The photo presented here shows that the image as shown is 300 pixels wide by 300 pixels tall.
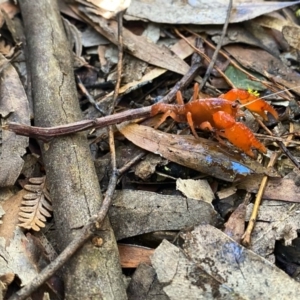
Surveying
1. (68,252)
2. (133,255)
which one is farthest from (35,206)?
(133,255)

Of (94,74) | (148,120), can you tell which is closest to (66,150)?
(148,120)

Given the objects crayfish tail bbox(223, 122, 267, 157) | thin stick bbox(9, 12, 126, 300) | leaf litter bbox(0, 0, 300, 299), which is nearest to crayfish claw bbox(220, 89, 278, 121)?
leaf litter bbox(0, 0, 300, 299)

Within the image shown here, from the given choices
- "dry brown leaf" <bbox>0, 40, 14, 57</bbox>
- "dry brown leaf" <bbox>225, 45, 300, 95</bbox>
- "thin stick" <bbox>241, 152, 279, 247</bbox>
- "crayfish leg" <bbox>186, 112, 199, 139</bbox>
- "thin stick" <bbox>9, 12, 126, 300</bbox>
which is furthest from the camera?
"dry brown leaf" <bbox>0, 40, 14, 57</bbox>

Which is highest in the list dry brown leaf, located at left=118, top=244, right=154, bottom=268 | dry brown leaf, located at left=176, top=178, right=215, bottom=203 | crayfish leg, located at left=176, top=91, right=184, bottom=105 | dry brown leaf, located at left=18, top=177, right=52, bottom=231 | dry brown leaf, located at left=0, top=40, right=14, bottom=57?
dry brown leaf, located at left=0, top=40, right=14, bottom=57

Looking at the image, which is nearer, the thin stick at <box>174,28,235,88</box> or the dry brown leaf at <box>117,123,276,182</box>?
the dry brown leaf at <box>117,123,276,182</box>

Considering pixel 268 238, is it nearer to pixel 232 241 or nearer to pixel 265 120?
pixel 232 241

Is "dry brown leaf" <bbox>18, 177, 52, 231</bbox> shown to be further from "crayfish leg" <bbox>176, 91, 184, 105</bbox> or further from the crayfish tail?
the crayfish tail
